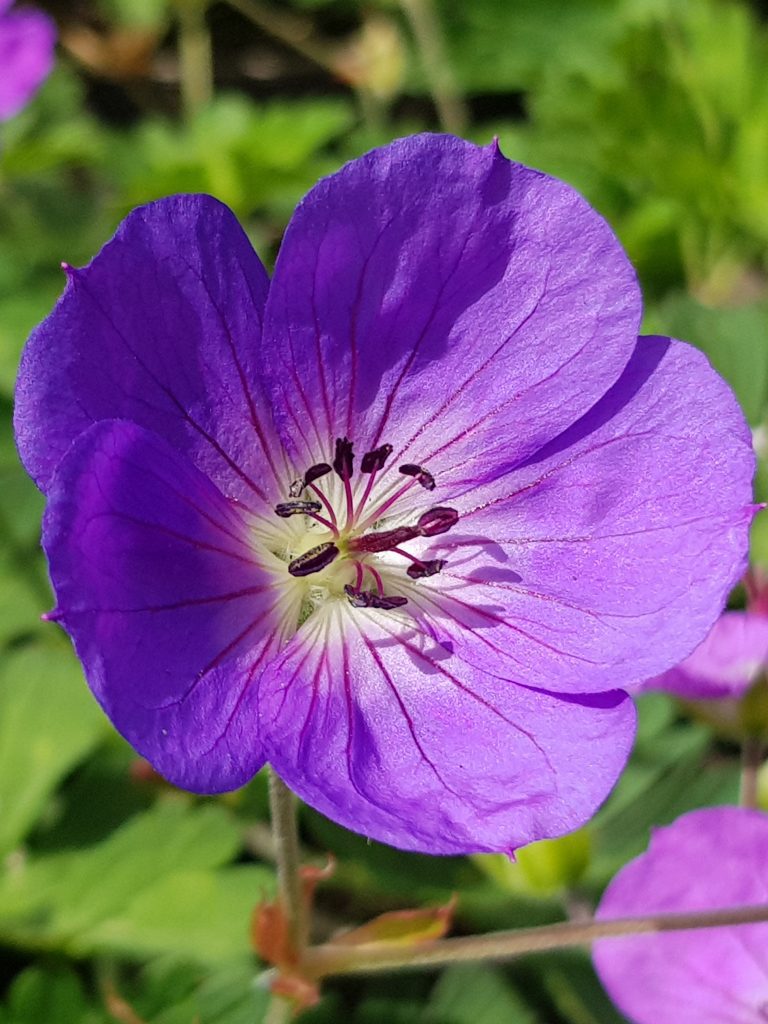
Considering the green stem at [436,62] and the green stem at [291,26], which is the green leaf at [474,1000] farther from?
the green stem at [291,26]

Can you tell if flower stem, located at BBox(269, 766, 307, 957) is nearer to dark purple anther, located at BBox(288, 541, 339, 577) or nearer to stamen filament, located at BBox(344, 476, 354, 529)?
dark purple anther, located at BBox(288, 541, 339, 577)

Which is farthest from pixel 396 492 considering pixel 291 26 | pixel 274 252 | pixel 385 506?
pixel 291 26

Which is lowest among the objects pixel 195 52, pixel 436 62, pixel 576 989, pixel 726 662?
pixel 576 989

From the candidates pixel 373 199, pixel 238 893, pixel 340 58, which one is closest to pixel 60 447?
pixel 373 199

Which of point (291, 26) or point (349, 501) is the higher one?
point (291, 26)

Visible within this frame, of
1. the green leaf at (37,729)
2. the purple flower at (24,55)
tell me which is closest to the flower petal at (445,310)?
the green leaf at (37,729)

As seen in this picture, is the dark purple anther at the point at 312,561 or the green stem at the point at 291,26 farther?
the green stem at the point at 291,26

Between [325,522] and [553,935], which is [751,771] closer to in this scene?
[553,935]
